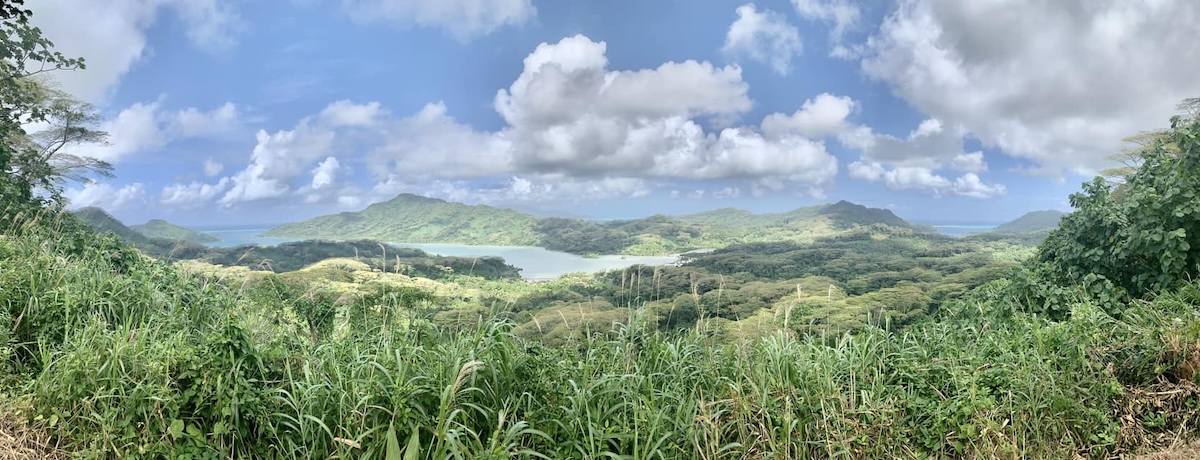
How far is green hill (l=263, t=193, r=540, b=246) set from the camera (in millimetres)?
79250

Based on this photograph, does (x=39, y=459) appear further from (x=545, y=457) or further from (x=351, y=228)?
(x=351, y=228)

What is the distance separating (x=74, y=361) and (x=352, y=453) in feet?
4.62

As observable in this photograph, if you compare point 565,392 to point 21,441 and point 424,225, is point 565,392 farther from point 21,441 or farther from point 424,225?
point 424,225

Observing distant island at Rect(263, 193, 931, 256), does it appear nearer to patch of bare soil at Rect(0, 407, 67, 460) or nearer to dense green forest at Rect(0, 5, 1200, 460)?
dense green forest at Rect(0, 5, 1200, 460)

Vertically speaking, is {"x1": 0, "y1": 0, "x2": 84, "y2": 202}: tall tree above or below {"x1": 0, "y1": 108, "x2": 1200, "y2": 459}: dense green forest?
above

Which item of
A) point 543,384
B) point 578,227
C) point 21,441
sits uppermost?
point 578,227

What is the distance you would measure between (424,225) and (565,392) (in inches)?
3562

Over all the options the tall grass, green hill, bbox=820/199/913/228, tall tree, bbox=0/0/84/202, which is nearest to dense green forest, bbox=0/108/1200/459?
the tall grass

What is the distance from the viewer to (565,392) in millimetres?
2473

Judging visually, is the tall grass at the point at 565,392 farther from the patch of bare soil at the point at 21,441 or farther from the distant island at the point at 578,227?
the distant island at the point at 578,227

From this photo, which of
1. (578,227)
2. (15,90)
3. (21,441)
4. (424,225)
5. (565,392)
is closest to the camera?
(21,441)

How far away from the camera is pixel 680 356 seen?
3033 millimetres

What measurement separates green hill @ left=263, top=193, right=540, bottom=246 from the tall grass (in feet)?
242

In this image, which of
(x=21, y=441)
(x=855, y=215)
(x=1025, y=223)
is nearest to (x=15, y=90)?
(x=21, y=441)
